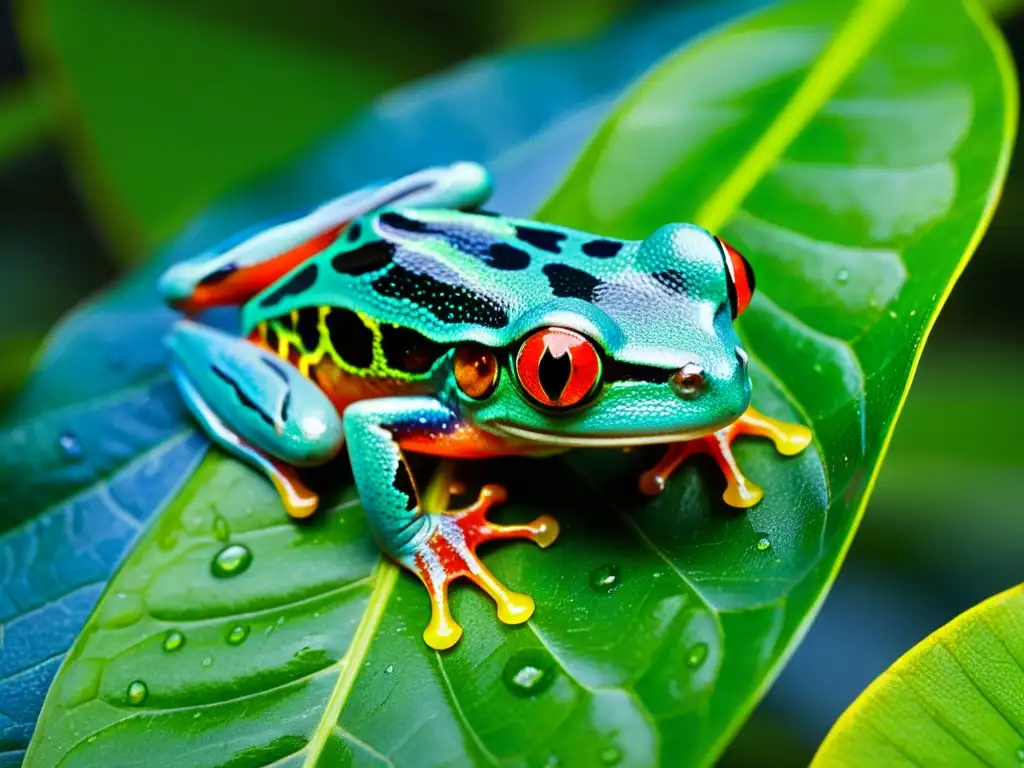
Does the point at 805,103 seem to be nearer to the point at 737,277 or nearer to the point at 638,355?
the point at 737,277

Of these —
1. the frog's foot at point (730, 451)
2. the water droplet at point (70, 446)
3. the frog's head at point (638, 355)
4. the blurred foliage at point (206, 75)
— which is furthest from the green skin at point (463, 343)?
the blurred foliage at point (206, 75)

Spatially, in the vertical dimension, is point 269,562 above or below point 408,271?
below

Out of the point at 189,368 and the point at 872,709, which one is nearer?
the point at 872,709

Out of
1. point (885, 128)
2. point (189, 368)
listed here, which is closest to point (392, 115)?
point (189, 368)

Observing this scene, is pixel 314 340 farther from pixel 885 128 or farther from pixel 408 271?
pixel 885 128

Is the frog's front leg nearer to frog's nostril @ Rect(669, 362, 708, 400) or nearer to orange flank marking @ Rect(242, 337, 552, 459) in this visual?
orange flank marking @ Rect(242, 337, 552, 459)

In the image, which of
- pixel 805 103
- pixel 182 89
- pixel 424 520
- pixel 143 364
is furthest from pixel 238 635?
pixel 182 89

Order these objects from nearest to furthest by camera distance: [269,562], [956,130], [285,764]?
[285,764] → [269,562] → [956,130]
